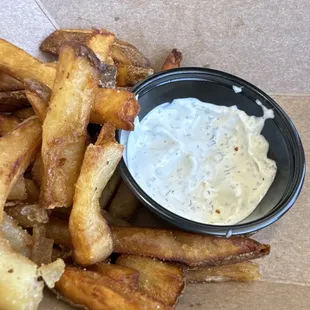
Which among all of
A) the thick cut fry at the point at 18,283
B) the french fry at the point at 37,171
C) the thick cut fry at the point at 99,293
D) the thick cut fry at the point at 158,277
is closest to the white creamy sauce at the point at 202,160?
the thick cut fry at the point at 158,277

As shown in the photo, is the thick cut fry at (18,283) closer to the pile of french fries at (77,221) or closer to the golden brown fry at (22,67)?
the pile of french fries at (77,221)

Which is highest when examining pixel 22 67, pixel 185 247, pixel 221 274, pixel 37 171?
pixel 22 67

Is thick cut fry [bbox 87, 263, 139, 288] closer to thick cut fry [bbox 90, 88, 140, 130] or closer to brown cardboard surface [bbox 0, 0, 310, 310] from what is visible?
thick cut fry [bbox 90, 88, 140, 130]

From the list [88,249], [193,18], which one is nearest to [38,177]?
[88,249]

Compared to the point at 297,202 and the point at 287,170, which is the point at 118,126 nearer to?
the point at 287,170

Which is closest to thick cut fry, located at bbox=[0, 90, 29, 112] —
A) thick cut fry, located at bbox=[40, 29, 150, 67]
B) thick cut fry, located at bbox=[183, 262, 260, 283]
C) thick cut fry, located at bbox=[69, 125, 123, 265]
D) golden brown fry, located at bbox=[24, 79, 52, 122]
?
golden brown fry, located at bbox=[24, 79, 52, 122]

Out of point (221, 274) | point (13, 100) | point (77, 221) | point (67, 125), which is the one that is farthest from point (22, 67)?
point (221, 274)

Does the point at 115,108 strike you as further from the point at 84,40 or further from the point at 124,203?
the point at 84,40
